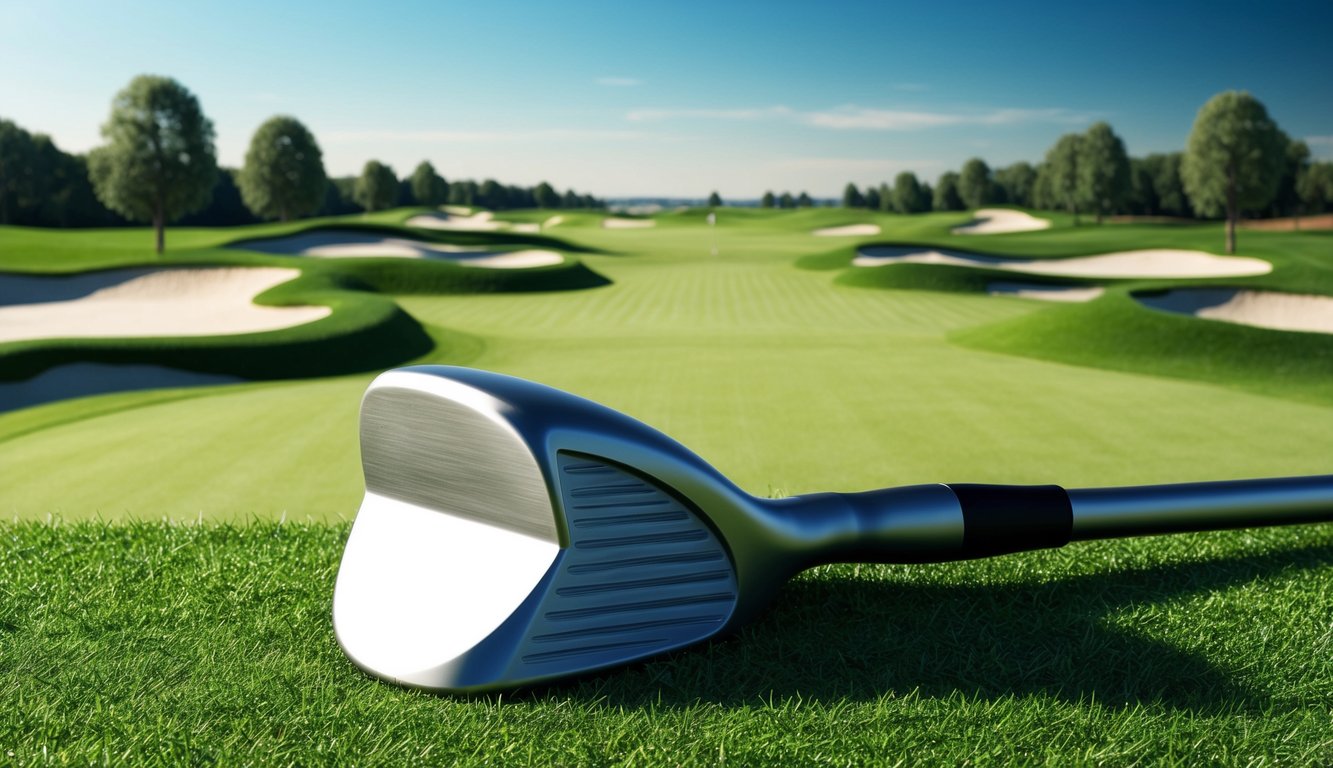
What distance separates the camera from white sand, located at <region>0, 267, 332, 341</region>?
17.9m

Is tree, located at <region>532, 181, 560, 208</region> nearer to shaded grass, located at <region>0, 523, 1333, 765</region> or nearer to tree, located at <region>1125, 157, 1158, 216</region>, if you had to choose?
tree, located at <region>1125, 157, 1158, 216</region>

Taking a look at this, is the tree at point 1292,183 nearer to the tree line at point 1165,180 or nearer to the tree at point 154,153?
the tree line at point 1165,180

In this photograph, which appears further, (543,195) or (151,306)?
(543,195)

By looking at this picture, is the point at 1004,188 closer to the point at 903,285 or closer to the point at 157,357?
the point at 903,285

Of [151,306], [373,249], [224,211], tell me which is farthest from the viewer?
[224,211]

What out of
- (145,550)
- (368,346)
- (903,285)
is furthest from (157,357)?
(903,285)

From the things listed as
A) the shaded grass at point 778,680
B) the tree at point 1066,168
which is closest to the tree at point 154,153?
the shaded grass at point 778,680

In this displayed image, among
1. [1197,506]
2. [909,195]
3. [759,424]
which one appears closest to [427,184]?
[909,195]

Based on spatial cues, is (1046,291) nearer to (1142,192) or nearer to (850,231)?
(850,231)

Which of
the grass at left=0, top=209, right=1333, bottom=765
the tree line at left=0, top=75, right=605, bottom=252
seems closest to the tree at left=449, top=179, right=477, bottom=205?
the tree line at left=0, top=75, right=605, bottom=252

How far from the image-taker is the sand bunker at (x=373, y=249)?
35188 mm

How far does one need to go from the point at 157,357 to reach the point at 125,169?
95.9 feet

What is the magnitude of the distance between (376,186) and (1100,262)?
6571 cm

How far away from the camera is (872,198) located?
402ft
